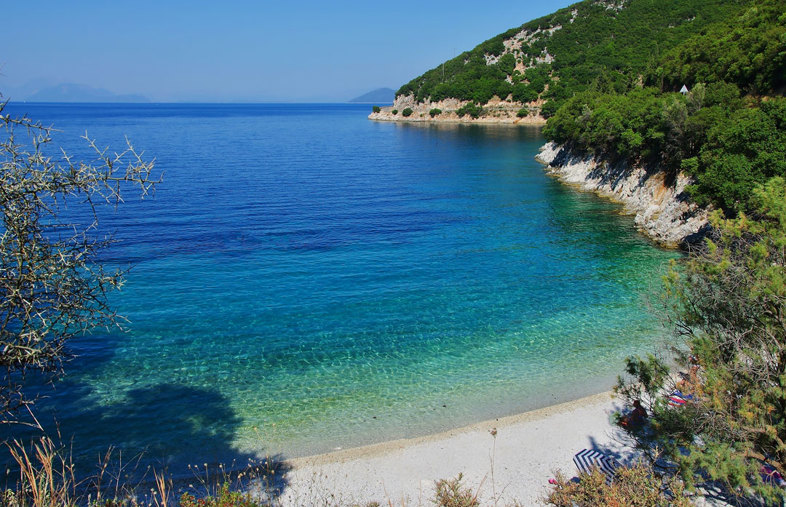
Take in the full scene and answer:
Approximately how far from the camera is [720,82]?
42.4 m

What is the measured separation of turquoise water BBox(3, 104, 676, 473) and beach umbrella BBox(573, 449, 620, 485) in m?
3.14

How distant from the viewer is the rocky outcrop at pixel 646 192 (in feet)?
111

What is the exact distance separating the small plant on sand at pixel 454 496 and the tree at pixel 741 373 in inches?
185

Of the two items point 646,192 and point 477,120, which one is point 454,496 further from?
point 477,120

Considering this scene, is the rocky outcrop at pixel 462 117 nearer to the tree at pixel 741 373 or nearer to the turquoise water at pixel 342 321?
the turquoise water at pixel 342 321

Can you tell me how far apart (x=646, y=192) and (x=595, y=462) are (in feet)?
115

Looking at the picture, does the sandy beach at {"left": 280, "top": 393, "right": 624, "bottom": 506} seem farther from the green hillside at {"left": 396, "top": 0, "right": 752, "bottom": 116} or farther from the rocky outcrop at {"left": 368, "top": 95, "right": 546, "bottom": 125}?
the rocky outcrop at {"left": 368, "top": 95, "right": 546, "bottom": 125}

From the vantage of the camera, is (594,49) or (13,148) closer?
(13,148)

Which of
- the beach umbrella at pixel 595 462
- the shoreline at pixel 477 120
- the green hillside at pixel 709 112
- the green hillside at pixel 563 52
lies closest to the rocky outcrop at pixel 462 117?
the shoreline at pixel 477 120

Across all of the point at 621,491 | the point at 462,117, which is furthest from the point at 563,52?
the point at 621,491

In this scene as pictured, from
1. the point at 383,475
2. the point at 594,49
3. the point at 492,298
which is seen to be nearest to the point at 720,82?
the point at 492,298

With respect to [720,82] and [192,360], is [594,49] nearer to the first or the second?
[720,82]

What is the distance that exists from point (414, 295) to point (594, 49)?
527ft

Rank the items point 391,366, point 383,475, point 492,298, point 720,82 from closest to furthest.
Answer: point 383,475 → point 391,366 → point 492,298 → point 720,82
